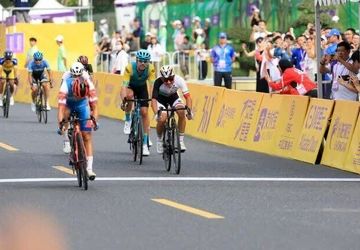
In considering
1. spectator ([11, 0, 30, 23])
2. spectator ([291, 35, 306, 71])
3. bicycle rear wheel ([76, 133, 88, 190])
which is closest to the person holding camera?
spectator ([291, 35, 306, 71])

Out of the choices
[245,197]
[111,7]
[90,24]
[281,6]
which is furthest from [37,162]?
[111,7]

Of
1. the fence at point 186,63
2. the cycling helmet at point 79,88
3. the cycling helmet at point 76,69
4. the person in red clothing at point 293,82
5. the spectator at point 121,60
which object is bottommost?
the fence at point 186,63

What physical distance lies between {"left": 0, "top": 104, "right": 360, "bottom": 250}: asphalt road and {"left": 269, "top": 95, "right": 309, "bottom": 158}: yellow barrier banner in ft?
1.23

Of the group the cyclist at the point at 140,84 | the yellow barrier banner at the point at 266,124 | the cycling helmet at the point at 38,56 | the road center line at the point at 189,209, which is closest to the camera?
the road center line at the point at 189,209

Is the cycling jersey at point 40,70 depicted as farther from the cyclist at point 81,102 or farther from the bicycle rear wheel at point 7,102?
the cyclist at point 81,102

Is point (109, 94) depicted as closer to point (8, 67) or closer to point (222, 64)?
point (8, 67)

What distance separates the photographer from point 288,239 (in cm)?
1270

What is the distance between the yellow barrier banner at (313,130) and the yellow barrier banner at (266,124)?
116 centimetres

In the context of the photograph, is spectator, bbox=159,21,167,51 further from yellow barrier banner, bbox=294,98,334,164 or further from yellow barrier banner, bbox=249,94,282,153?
yellow barrier banner, bbox=294,98,334,164

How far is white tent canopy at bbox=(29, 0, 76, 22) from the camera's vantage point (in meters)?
51.2

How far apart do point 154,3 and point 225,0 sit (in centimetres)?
510

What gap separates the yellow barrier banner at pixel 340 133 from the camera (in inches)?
803

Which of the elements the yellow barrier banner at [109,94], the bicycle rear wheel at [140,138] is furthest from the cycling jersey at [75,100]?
the yellow barrier banner at [109,94]

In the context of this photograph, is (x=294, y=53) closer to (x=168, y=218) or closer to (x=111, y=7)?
(x=168, y=218)
